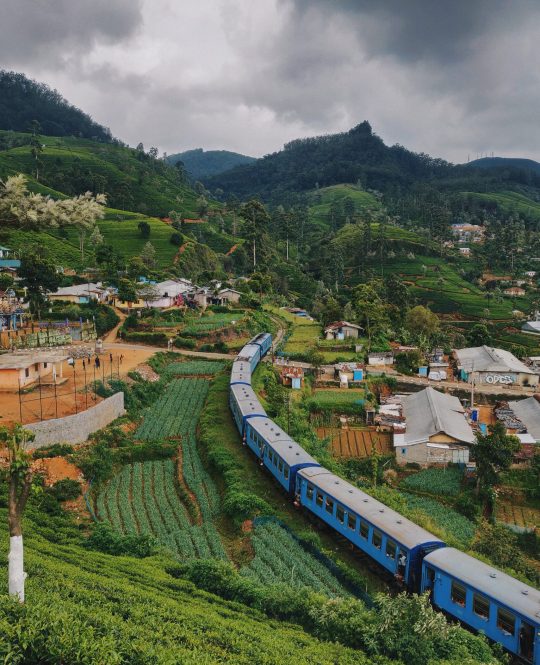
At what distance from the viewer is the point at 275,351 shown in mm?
49312

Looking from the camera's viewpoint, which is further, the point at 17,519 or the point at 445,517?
the point at 445,517

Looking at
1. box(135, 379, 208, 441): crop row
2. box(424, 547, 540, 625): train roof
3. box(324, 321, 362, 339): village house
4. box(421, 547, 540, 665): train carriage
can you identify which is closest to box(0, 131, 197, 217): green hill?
box(324, 321, 362, 339): village house

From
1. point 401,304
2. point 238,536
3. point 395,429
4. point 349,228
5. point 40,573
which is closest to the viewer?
point 40,573

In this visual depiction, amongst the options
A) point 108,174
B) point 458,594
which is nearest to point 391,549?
point 458,594

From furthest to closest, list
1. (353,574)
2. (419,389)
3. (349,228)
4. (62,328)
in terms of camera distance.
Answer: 1. (349,228)
2. (62,328)
3. (419,389)
4. (353,574)

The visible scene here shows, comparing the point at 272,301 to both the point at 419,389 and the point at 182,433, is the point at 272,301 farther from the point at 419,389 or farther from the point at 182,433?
the point at 182,433

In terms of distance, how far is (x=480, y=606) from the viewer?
13.9m

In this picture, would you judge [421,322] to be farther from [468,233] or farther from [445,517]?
[468,233]

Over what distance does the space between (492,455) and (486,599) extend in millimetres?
13252

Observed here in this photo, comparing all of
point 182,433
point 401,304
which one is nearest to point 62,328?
point 182,433

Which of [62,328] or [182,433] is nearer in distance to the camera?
[182,433]

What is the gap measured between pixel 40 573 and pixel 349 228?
115882 mm

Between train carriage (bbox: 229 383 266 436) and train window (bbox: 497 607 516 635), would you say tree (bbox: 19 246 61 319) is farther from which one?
train window (bbox: 497 607 516 635)

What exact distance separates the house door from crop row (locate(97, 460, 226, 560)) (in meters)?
9.57
